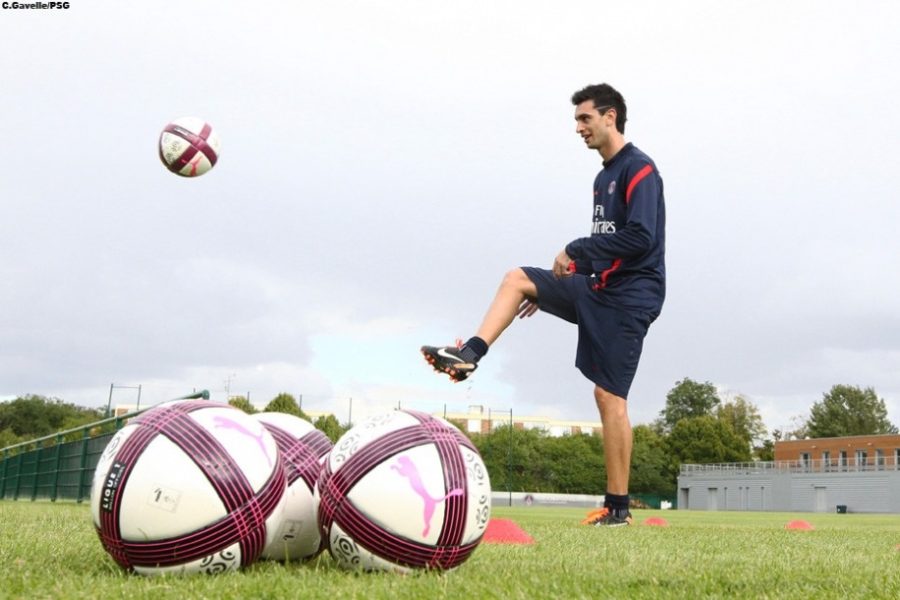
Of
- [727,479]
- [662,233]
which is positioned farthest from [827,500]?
[662,233]

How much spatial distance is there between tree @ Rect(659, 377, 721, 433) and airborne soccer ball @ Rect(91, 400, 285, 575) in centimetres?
10455

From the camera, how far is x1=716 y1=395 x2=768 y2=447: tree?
9981 cm

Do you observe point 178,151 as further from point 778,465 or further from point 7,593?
point 778,465

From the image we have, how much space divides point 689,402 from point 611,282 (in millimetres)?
102021

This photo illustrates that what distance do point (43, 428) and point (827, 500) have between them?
7823 centimetres

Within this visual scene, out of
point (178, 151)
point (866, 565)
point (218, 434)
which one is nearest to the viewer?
point (218, 434)

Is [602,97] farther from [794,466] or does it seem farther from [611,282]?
[794,466]

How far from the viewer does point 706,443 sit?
90.9 m

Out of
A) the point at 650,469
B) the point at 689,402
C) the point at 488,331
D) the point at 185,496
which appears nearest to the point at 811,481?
the point at 650,469

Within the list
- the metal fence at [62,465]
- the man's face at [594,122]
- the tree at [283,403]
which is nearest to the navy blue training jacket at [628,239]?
the man's face at [594,122]

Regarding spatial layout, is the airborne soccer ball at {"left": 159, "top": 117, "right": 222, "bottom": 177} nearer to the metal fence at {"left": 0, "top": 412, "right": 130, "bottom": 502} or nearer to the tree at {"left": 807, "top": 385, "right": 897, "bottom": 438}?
the metal fence at {"left": 0, "top": 412, "right": 130, "bottom": 502}

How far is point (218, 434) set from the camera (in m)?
3.54

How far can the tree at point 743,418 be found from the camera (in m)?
99.8

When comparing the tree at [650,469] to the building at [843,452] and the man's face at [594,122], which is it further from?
the man's face at [594,122]
